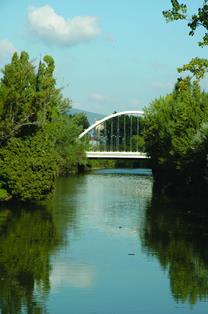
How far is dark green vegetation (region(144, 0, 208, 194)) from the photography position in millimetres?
43006

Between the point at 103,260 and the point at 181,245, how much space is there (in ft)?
13.8

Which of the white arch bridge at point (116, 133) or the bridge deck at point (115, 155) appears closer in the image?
the bridge deck at point (115, 155)

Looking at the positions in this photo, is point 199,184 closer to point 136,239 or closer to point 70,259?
point 136,239

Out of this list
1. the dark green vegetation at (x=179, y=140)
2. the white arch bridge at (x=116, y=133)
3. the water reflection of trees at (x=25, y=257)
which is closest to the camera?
the water reflection of trees at (x=25, y=257)

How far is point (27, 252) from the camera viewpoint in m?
23.0

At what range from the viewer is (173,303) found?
16.4 meters

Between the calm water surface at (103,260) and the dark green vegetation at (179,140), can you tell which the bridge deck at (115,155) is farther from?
the calm water surface at (103,260)

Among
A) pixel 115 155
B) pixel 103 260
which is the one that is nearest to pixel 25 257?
pixel 103 260

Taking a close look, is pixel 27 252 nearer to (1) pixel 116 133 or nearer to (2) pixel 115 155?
(2) pixel 115 155

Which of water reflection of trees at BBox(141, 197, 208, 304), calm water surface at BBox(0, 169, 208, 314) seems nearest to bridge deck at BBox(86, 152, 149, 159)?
water reflection of trees at BBox(141, 197, 208, 304)

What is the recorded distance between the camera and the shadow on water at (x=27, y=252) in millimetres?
16219

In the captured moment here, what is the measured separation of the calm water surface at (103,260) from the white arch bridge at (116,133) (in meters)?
63.9

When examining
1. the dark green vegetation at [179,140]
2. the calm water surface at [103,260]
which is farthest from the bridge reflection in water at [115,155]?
the calm water surface at [103,260]

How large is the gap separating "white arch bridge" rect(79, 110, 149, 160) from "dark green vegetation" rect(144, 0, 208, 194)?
3581 cm
